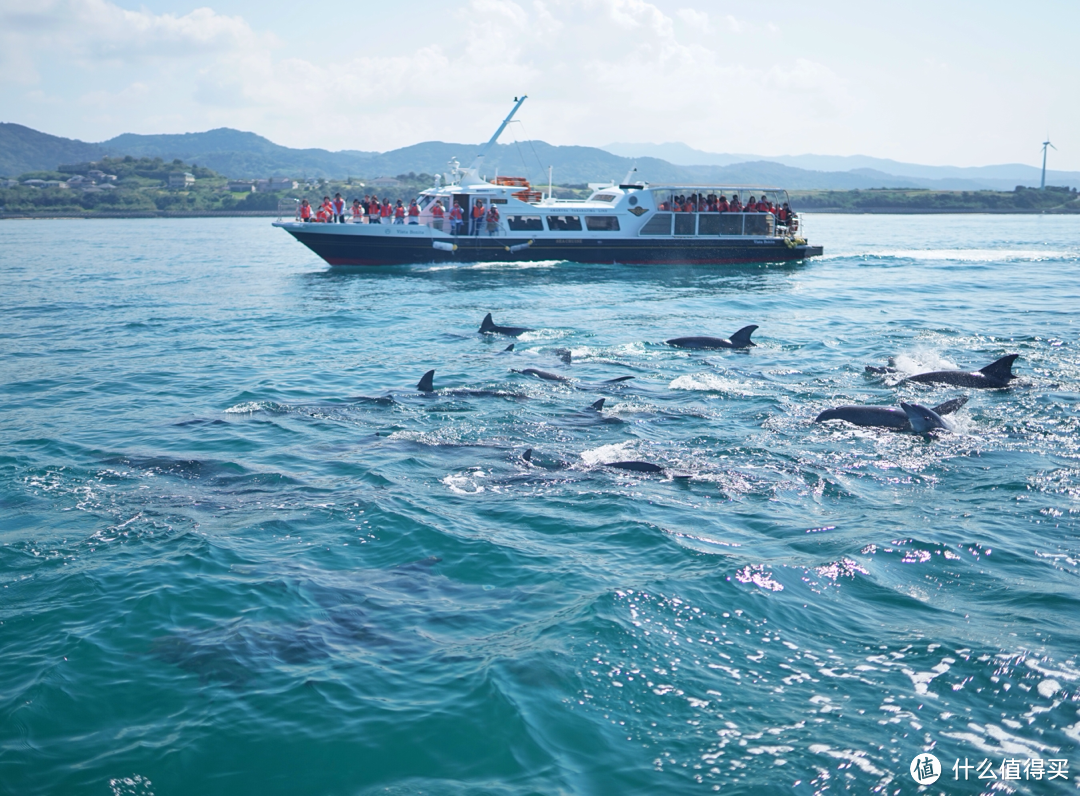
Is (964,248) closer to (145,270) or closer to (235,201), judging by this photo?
(145,270)

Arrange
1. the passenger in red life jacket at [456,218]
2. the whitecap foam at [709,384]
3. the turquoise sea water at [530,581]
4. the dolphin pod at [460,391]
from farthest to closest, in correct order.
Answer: the passenger in red life jacket at [456,218] < the whitecap foam at [709,384] < the dolphin pod at [460,391] < the turquoise sea water at [530,581]

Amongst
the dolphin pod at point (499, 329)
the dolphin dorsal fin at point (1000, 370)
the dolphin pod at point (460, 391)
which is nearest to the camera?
the dolphin dorsal fin at point (1000, 370)

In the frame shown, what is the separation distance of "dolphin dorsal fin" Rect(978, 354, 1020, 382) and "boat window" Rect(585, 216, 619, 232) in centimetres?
2893

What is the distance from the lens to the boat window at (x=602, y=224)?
43344 millimetres

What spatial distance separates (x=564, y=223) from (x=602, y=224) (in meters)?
2.13

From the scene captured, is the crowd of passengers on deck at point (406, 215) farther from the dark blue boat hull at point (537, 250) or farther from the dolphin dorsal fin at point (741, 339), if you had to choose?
the dolphin dorsal fin at point (741, 339)

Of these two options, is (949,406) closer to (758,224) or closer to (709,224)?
(709,224)

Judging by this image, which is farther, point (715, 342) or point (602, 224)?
point (602, 224)

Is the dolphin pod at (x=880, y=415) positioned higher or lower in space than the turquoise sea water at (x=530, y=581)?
higher

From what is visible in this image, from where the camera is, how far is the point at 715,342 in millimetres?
21797

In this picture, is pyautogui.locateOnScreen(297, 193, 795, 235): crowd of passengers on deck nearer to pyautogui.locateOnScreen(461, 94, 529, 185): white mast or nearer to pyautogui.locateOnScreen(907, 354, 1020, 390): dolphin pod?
pyautogui.locateOnScreen(461, 94, 529, 185): white mast

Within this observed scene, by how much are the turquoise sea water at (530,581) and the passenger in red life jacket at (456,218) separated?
23390 millimetres

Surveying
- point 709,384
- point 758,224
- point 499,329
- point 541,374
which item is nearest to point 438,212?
point 758,224

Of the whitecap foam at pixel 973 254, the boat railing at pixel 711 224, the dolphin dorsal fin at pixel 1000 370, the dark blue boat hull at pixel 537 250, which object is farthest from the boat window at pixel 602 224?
the dolphin dorsal fin at pixel 1000 370
